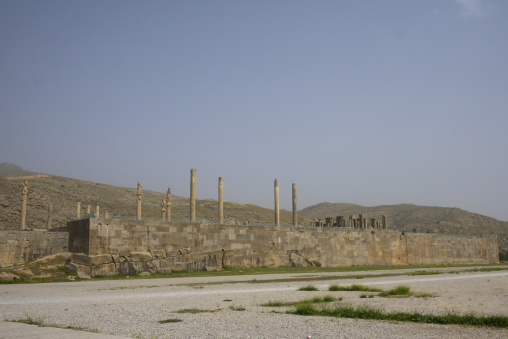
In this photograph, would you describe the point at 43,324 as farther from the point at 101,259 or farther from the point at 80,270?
the point at 101,259

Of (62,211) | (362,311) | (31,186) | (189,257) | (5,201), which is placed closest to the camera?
(362,311)

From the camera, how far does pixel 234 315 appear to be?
988cm

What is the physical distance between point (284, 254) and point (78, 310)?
26341 mm

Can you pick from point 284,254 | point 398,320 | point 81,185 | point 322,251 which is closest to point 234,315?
point 398,320

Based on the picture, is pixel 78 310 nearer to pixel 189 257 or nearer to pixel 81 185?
pixel 189 257

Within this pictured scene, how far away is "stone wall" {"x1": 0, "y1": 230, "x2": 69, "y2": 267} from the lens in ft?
87.1

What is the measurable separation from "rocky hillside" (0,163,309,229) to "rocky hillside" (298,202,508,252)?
3347 centimetres

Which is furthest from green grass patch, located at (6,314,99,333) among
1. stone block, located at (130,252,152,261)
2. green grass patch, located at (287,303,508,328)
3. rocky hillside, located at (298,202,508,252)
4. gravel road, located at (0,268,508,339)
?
rocky hillside, located at (298,202,508,252)

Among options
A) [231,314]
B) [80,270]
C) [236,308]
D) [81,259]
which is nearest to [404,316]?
[231,314]

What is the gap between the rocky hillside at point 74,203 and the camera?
2213 inches

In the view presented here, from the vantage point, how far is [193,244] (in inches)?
1257

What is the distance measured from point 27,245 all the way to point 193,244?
34.8 ft

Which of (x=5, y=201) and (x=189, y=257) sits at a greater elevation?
(x=5, y=201)

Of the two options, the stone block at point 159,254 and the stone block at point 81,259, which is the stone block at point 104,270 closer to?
the stone block at point 81,259
